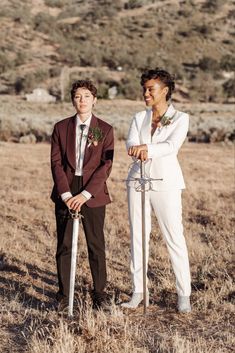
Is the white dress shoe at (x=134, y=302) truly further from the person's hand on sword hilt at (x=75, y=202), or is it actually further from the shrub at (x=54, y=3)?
the shrub at (x=54, y=3)

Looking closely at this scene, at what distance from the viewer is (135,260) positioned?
201 inches

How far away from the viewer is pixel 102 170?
4871mm

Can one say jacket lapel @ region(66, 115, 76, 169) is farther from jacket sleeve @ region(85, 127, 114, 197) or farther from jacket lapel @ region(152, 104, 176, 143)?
jacket lapel @ region(152, 104, 176, 143)

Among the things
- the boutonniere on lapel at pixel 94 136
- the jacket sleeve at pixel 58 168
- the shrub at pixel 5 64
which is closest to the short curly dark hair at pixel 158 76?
the boutonniere on lapel at pixel 94 136

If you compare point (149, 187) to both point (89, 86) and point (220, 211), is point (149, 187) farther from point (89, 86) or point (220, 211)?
point (220, 211)

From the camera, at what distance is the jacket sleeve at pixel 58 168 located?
4.79 meters

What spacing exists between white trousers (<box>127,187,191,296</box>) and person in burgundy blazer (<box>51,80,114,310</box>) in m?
Answer: 0.28

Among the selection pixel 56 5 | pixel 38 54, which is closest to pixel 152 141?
pixel 38 54

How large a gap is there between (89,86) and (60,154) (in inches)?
24.6

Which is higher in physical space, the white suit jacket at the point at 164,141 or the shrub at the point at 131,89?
the shrub at the point at 131,89

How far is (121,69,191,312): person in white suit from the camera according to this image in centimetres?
481

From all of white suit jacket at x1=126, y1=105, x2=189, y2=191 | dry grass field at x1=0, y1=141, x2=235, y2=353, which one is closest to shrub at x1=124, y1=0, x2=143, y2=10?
dry grass field at x1=0, y1=141, x2=235, y2=353

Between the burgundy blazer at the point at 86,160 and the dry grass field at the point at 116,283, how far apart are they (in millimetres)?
947

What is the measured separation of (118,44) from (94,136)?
54.9 meters
